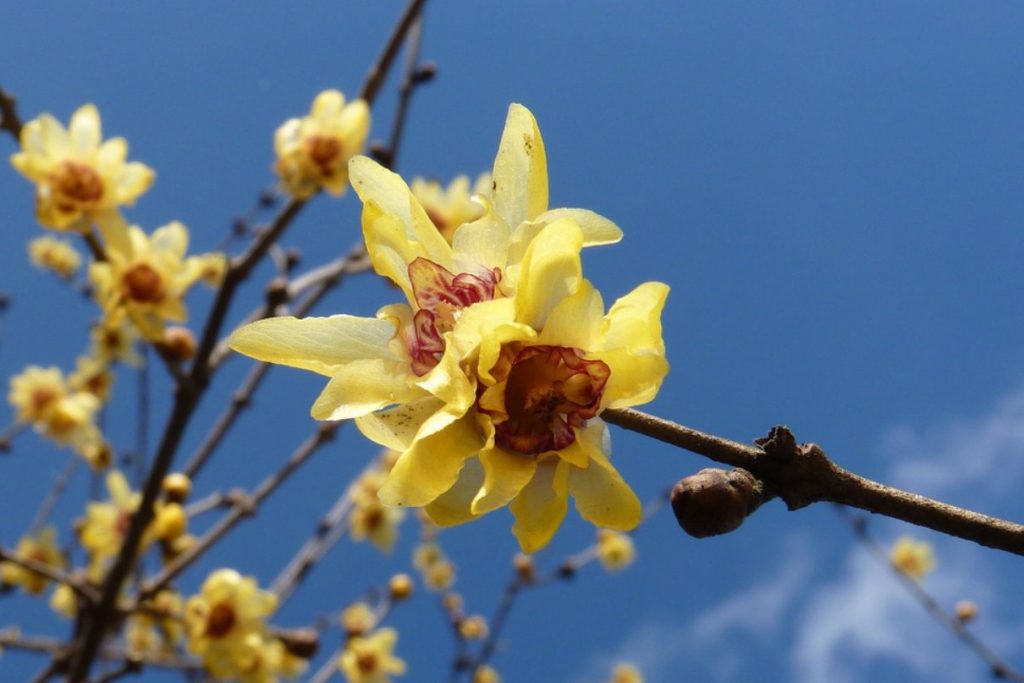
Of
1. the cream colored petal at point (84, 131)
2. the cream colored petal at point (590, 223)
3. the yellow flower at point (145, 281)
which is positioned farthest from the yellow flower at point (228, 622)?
the cream colored petal at point (590, 223)

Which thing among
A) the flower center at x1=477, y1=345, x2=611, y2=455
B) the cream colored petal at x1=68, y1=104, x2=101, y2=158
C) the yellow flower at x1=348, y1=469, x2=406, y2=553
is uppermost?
the yellow flower at x1=348, y1=469, x2=406, y2=553

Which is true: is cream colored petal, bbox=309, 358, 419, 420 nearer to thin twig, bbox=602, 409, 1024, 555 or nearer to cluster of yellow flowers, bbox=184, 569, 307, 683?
thin twig, bbox=602, 409, 1024, 555

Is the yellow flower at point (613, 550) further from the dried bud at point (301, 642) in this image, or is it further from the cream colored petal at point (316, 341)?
the cream colored petal at point (316, 341)

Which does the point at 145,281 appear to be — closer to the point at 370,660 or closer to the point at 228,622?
the point at 228,622

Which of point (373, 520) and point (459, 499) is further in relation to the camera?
point (373, 520)

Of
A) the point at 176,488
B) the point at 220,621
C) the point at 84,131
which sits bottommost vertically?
the point at 220,621

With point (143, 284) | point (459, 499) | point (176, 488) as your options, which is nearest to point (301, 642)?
point (176, 488)

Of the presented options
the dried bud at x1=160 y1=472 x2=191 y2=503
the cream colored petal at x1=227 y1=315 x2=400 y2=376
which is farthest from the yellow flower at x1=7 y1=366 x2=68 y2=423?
the cream colored petal at x1=227 y1=315 x2=400 y2=376
